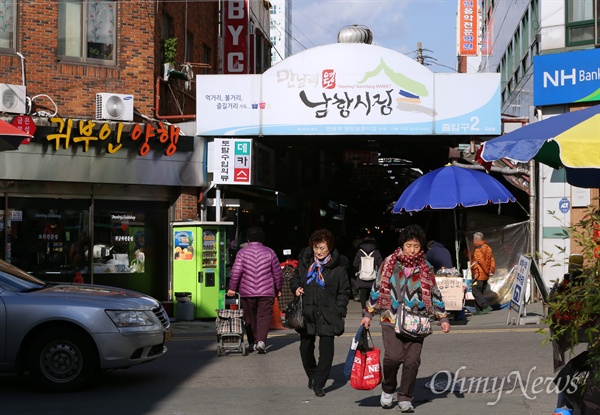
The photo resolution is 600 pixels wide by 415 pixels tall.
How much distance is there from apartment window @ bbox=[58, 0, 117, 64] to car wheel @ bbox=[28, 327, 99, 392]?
11.0 meters

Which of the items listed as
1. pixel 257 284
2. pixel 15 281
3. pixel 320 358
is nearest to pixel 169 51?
pixel 257 284

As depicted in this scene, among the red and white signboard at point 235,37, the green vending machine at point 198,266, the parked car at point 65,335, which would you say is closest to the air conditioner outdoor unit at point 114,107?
the green vending machine at point 198,266

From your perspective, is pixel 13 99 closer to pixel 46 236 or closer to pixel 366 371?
pixel 46 236

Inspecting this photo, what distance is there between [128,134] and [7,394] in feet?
32.8

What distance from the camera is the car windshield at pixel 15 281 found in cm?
1014

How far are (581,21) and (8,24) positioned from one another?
12523 millimetres

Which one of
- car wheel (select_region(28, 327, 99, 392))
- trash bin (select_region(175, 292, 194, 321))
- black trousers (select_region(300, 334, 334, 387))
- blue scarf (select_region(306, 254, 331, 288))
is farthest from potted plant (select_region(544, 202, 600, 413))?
trash bin (select_region(175, 292, 194, 321))

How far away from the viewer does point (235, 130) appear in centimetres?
2052

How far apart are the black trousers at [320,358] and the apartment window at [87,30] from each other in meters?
12.0

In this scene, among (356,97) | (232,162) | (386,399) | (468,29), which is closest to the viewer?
(386,399)

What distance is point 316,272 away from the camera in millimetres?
9805

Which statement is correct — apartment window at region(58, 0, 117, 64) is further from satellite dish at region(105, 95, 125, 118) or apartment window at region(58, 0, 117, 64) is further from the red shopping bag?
the red shopping bag

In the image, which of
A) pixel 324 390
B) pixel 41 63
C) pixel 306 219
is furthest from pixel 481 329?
pixel 306 219

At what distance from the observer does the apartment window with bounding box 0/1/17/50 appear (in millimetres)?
19188
